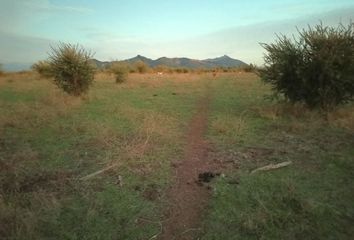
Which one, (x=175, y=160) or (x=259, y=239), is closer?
(x=259, y=239)

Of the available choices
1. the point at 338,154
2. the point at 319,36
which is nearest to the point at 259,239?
the point at 338,154

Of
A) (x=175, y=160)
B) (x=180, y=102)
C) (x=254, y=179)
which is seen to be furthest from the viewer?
(x=180, y=102)

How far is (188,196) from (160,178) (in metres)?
0.99

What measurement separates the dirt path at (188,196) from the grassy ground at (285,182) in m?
0.20

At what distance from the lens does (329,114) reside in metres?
13.1

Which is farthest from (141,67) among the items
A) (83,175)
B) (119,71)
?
(83,175)

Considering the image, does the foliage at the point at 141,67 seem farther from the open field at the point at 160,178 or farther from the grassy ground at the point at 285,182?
the grassy ground at the point at 285,182

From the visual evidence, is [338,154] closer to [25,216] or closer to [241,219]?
[241,219]

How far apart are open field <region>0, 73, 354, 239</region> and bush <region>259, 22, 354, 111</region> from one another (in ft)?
2.43

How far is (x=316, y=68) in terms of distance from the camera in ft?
44.3

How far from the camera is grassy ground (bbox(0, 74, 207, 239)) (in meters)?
5.45

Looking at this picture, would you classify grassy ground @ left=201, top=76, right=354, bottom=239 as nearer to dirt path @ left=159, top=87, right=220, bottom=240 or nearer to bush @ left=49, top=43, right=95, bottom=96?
dirt path @ left=159, top=87, right=220, bottom=240

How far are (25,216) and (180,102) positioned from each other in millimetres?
14270

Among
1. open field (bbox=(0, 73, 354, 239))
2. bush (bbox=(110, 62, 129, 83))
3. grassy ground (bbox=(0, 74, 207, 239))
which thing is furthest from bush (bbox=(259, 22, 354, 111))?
bush (bbox=(110, 62, 129, 83))
